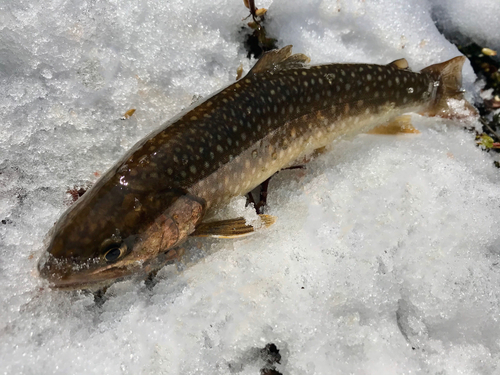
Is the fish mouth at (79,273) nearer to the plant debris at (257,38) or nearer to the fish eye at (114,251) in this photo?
the fish eye at (114,251)

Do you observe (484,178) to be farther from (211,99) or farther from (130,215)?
(130,215)

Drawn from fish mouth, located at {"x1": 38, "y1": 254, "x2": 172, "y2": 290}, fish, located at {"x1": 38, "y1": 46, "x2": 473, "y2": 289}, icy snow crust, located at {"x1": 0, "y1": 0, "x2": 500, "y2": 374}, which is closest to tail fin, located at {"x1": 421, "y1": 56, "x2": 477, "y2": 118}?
icy snow crust, located at {"x1": 0, "y1": 0, "x2": 500, "y2": 374}

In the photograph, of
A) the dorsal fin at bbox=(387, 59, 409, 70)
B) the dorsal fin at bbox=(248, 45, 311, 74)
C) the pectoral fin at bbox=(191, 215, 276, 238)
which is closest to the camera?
the pectoral fin at bbox=(191, 215, 276, 238)

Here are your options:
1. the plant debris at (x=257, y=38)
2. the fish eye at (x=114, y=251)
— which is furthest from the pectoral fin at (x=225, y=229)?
the plant debris at (x=257, y=38)

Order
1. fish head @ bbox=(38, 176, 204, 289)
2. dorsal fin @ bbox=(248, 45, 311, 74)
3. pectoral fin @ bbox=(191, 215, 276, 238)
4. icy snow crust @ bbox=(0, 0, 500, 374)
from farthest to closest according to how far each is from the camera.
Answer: dorsal fin @ bbox=(248, 45, 311, 74) → pectoral fin @ bbox=(191, 215, 276, 238) → icy snow crust @ bbox=(0, 0, 500, 374) → fish head @ bbox=(38, 176, 204, 289)

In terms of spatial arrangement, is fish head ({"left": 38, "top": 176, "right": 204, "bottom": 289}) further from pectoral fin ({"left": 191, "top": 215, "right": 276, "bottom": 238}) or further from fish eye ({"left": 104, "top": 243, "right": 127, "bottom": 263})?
pectoral fin ({"left": 191, "top": 215, "right": 276, "bottom": 238})

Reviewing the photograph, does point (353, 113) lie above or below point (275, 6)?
below

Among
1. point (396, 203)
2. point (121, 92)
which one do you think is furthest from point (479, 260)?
point (121, 92)

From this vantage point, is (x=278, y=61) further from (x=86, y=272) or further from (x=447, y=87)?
(x=86, y=272)
